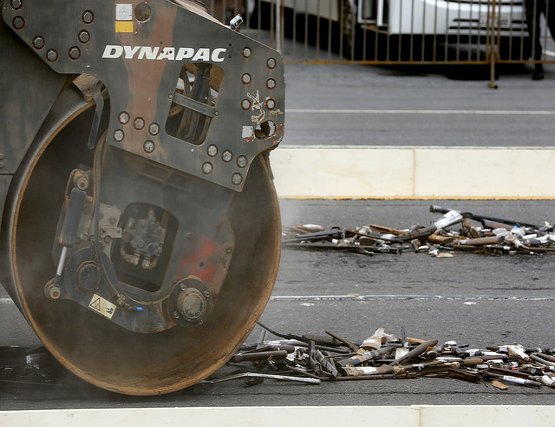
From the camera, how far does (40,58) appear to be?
5.09 meters

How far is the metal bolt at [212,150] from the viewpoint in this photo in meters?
5.24

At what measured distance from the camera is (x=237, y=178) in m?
5.29

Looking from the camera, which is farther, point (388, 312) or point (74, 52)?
point (388, 312)

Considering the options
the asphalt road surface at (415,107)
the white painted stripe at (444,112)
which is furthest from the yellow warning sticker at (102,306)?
the white painted stripe at (444,112)

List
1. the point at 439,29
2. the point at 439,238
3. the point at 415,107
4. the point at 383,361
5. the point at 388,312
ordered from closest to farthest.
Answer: the point at 383,361 < the point at 388,312 < the point at 439,238 < the point at 415,107 < the point at 439,29

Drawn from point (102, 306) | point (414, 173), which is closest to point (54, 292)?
point (102, 306)

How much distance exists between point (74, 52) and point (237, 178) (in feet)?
2.58

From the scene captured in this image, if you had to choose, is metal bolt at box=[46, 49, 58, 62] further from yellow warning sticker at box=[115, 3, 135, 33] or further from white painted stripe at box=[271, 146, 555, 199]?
white painted stripe at box=[271, 146, 555, 199]

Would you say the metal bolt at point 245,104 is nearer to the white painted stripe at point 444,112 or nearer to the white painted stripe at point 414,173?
the white painted stripe at point 414,173

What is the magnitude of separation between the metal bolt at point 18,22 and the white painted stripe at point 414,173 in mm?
6032

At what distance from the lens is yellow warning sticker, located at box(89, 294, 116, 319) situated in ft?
17.3

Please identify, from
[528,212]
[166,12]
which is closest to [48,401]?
[166,12]

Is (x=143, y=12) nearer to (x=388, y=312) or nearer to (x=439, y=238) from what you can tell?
(x=388, y=312)

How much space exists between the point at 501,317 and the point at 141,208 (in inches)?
105
